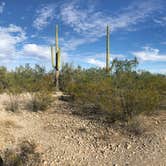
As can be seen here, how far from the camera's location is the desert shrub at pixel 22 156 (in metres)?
6.18

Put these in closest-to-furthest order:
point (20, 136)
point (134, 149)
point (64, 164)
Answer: point (64, 164) < point (134, 149) < point (20, 136)

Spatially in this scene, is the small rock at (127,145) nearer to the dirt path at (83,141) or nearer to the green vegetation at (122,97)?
the dirt path at (83,141)

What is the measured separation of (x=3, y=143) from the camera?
7.32 meters

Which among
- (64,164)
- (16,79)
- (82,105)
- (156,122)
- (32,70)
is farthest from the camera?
(32,70)

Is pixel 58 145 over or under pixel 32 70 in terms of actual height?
under

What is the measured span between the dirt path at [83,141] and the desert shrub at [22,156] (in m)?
0.22

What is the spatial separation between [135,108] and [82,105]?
3231mm

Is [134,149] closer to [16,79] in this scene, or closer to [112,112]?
[112,112]

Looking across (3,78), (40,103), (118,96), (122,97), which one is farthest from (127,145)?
(3,78)

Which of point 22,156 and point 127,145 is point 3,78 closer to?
point 22,156

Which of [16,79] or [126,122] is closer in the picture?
[126,122]

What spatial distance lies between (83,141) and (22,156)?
184 cm

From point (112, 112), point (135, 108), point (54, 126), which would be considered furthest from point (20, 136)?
point (135, 108)

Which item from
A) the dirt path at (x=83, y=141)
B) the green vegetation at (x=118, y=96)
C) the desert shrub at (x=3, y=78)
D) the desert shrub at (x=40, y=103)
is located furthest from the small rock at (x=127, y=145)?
the desert shrub at (x=3, y=78)
